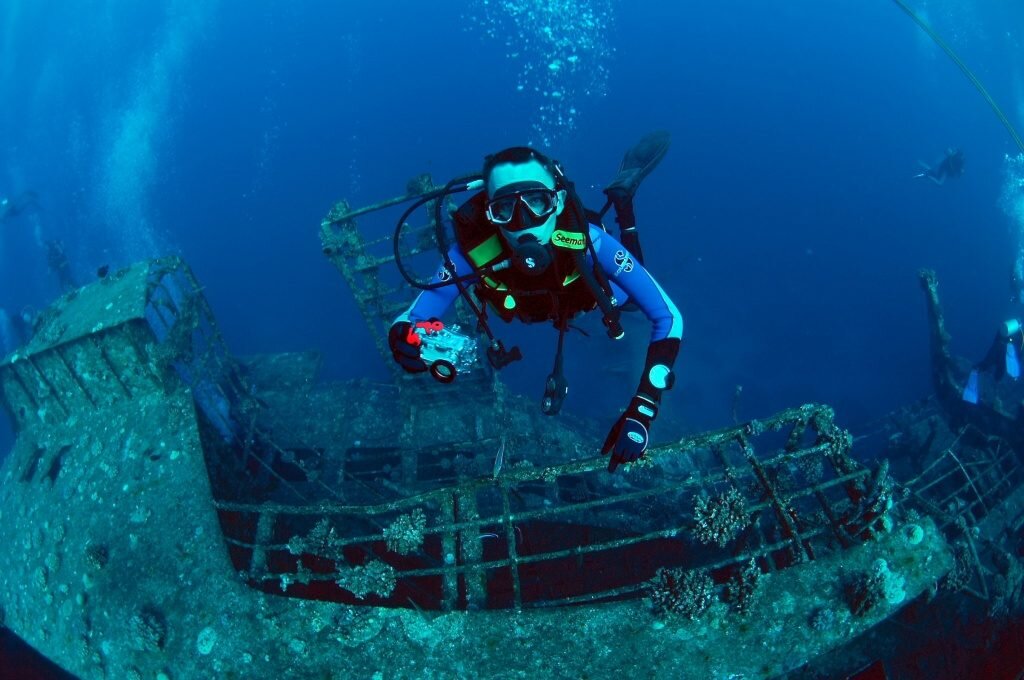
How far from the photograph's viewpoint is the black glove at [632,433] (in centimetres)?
375

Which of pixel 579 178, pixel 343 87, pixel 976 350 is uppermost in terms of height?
pixel 343 87

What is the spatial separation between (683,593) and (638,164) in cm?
524

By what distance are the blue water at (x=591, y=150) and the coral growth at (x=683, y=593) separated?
9.32m

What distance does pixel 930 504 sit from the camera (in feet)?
21.9

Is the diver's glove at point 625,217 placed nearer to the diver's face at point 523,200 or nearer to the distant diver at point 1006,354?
the diver's face at point 523,200

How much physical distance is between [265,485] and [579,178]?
26189 millimetres

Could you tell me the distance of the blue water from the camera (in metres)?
20.2

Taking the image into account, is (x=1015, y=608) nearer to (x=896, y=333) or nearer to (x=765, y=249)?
(x=896, y=333)

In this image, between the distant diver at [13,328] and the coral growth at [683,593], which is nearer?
the coral growth at [683,593]

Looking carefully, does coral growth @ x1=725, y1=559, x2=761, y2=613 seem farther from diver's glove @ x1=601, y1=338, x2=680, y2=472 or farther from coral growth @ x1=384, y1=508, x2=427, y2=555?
coral growth @ x1=384, y1=508, x2=427, y2=555

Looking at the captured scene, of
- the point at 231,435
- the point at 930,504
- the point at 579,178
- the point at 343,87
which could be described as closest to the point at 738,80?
the point at 579,178

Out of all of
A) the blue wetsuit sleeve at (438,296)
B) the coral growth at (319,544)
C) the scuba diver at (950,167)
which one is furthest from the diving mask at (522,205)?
the scuba diver at (950,167)

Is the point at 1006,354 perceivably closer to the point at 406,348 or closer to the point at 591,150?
the point at 406,348

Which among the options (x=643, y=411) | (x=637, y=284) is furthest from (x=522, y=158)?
(x=643, y=411)
